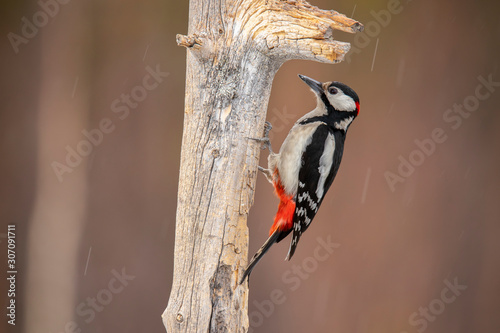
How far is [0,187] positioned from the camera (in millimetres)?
4602

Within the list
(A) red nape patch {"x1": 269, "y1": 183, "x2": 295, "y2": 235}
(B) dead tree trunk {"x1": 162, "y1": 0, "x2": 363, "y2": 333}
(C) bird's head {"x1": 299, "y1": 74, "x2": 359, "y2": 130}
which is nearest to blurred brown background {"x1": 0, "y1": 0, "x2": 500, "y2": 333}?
(C) bird's head {"x1": 299, "y1": 74, "x2": 359, "y2": 130}

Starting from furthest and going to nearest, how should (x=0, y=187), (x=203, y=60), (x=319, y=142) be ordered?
(x=0, y=187) → (x=319, y=142) → (x=203, y=60)

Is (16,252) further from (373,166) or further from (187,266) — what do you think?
(373,166)

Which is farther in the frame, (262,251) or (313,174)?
(313,174)

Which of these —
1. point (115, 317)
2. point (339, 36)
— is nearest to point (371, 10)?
point (339, 36)

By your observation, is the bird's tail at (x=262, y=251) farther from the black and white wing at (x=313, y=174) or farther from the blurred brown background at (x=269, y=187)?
the blurred brown background at (x=269, y=187)

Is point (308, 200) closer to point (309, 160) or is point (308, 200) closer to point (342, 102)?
point (309, 160)

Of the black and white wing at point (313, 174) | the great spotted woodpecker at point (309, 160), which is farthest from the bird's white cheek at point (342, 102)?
the black and white wing at point (313, 174)

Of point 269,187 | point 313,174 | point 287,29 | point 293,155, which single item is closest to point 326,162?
point 313,174

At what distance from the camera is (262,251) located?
313 centimetres

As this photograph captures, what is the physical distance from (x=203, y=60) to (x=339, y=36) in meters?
2.22

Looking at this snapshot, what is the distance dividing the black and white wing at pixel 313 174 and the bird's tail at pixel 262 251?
0.12 m

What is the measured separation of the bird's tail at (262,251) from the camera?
3041 mm

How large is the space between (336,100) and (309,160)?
42 cm
